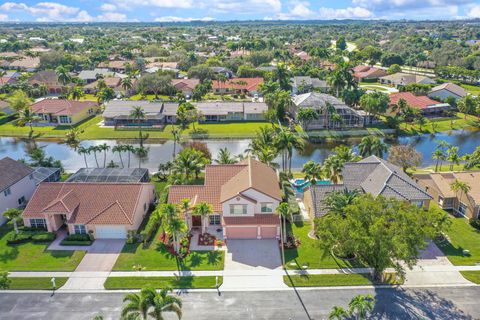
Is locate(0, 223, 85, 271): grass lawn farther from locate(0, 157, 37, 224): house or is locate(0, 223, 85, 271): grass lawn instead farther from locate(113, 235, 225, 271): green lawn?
locate(0, 157, 37, 224): house

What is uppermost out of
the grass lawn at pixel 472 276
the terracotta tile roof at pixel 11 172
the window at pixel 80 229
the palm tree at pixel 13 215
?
the terracotta tile roof at pixel 11 172

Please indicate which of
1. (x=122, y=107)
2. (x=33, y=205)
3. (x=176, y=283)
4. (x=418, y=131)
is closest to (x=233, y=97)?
(x=122, y=107)

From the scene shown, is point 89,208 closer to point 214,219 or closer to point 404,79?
point 214,219

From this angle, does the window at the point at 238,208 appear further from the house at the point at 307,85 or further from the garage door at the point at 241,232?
the house at the point at 307,85

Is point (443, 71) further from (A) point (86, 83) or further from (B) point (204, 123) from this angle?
(A) point (86, 83)

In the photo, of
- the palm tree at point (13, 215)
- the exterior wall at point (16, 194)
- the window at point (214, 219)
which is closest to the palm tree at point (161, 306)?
the window at point (214, 219)

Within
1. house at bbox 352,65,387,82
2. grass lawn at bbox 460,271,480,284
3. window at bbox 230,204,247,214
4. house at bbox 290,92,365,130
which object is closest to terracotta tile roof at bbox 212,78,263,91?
house at bbox 290,92,365,130

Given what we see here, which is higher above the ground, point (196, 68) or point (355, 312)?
point (196, 68)
